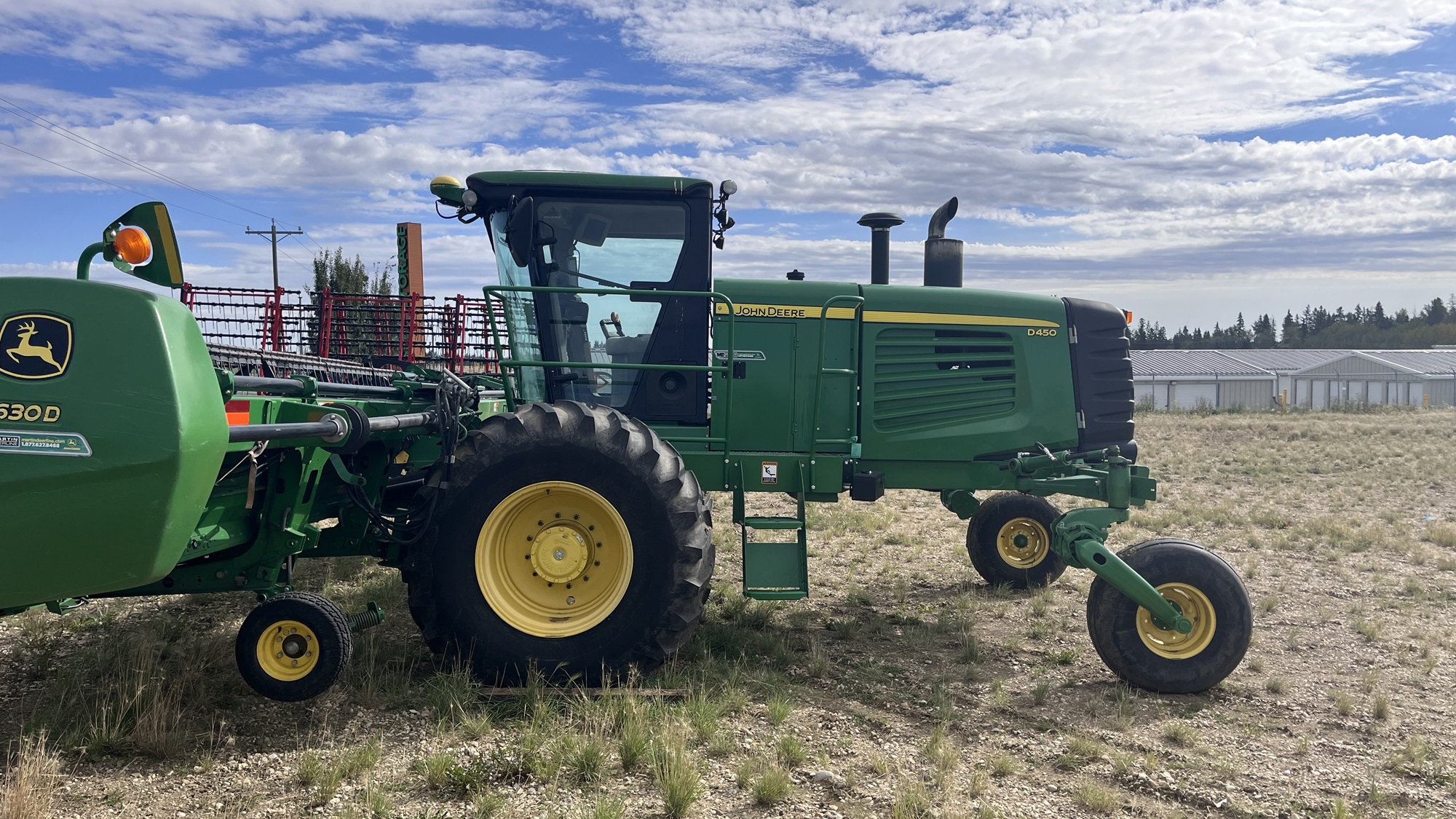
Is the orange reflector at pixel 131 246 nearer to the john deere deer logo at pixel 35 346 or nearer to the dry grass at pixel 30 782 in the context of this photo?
the john deere deer logo at pixel 35 346

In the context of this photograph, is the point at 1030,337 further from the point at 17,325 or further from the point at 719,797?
the point at 17,325

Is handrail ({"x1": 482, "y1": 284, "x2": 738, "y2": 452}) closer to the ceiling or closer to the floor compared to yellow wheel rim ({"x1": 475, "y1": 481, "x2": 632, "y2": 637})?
closer to the ceiling

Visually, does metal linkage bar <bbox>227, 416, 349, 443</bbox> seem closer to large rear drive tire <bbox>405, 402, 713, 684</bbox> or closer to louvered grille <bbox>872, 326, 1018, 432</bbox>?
large rear drive tire <bbox>405, 402, 713, 684</bbox>

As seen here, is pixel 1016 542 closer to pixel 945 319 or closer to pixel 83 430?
pixel 945 319

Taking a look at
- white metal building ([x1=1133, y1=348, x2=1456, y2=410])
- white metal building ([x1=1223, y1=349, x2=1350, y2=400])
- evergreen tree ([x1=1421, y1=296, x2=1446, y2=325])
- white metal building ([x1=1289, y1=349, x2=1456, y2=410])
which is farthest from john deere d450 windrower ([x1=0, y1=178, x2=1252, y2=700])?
evergreen tree ([x1=1421, y1=296, x2=1446, y2=325])

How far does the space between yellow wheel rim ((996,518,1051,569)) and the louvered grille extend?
77.2 inches

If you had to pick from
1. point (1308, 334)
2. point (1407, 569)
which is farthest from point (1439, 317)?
point (1407, 569)

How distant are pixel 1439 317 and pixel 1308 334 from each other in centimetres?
1410

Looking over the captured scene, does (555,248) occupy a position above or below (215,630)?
above

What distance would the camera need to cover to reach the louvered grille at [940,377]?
20.7 feet

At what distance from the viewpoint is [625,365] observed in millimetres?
5453

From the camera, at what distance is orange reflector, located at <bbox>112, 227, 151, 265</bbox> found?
3.91m

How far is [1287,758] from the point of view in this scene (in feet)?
15.0

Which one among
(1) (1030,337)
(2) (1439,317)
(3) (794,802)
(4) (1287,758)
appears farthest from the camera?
(2) (1439,317)
